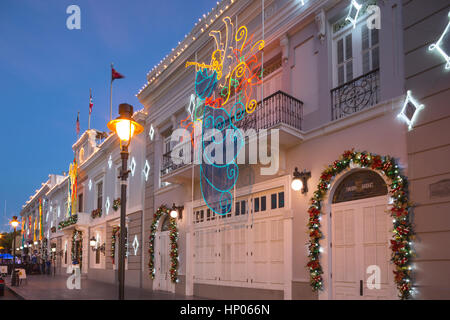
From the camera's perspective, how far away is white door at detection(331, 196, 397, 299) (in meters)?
8.60

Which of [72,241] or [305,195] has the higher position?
[305,195]

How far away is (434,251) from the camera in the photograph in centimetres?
759

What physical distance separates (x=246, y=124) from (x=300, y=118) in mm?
1712

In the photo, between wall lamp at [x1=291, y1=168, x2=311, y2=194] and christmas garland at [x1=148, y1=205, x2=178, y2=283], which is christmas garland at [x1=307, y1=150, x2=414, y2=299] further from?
christmas garland at [x1=148, y1=205, x2=178, y2=283]

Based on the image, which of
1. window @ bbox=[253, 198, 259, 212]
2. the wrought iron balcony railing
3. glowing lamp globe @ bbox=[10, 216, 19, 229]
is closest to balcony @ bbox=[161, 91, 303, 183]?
the wrought iron balcony railing

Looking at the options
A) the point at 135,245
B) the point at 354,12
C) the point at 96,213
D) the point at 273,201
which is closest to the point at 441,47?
the point at 354,12

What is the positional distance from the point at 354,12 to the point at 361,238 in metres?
4.96

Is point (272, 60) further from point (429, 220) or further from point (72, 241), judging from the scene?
point (72, 241)

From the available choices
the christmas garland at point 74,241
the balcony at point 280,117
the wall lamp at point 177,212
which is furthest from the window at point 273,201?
the christmas garland at point 74,241

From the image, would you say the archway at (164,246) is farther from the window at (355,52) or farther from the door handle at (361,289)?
the window at (355,52)

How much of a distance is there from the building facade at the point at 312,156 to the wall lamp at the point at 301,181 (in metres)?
0.05

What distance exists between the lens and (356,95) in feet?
31.8

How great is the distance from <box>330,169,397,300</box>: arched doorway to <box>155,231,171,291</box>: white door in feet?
27.7
